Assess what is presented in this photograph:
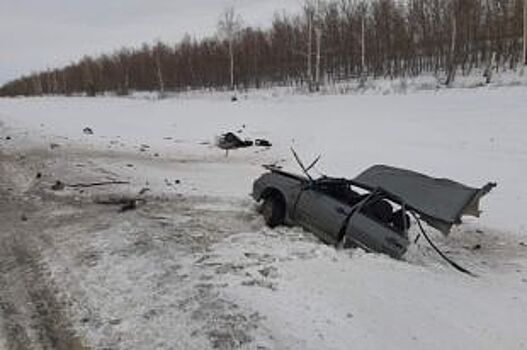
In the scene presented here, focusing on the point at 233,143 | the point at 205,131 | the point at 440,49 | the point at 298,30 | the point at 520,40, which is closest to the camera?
the point at 233,143

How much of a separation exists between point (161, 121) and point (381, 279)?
22.6 meters

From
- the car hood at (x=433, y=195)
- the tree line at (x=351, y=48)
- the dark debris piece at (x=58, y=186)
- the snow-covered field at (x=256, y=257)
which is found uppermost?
the tree line at (x=351, y=48)

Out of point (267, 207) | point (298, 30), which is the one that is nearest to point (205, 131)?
point (267, 207)

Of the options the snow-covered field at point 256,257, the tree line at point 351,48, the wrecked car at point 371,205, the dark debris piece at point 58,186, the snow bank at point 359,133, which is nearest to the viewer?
the snow-covered field at point 256,257

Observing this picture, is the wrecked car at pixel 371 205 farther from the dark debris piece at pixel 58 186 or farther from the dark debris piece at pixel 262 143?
the dark debris piece at pixel 262 143

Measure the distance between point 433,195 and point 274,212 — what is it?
8.86 feet

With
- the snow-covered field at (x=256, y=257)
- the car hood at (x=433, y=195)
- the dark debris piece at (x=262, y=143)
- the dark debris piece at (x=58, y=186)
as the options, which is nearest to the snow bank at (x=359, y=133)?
the snow-covered field at (x=256, y=257)

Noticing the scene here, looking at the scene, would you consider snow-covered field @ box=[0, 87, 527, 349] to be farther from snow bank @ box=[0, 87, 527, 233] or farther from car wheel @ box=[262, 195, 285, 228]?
car wheel @ box=[262, 195, 285, 228]

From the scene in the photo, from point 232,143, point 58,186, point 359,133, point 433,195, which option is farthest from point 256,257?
point 232,143

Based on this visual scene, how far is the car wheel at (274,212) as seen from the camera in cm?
1053

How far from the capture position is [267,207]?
1071 centimetres

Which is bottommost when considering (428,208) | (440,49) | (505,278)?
(505,278)

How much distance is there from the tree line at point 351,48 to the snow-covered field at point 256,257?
20.1m

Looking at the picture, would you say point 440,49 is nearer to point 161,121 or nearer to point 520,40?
point 520,40
